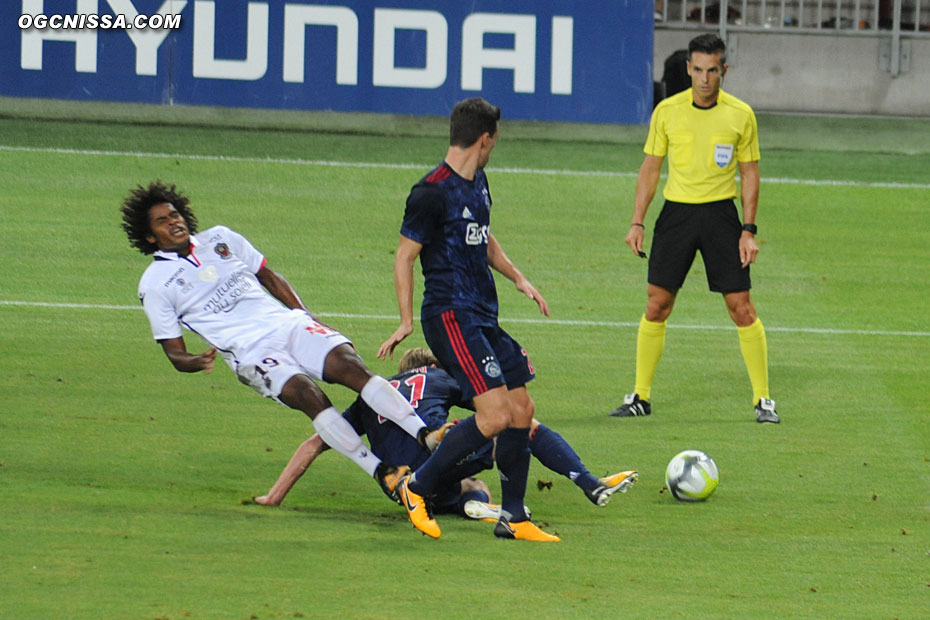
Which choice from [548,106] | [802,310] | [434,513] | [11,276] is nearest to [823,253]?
[802,310]

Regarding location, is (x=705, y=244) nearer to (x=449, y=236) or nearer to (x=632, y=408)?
(x=632, y=408)

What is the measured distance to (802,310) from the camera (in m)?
12.6

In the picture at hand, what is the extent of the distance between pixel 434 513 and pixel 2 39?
1170 cm

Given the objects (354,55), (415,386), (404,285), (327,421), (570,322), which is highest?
(354,55)

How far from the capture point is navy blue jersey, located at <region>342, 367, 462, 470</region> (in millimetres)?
6871

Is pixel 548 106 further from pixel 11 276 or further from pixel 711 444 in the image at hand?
pixel 711 444

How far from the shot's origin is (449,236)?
6395mm

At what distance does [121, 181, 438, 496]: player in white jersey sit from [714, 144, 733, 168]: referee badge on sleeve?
2956mm

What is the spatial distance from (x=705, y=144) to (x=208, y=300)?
11.2ft

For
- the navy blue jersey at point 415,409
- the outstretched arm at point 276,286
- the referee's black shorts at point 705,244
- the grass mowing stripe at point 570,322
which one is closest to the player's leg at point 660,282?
the referee's black shorts at point 705,244

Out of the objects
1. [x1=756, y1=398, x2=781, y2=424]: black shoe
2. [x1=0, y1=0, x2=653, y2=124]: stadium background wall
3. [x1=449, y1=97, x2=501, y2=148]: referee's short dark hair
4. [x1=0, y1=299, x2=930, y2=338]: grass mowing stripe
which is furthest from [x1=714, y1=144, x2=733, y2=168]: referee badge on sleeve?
[x1=0, y1=0, x2=653, y2=124]: stadium background wall

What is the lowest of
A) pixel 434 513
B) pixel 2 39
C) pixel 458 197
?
pixel 434 513

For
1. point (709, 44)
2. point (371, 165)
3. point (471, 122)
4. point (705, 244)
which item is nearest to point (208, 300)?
point (471, 122)

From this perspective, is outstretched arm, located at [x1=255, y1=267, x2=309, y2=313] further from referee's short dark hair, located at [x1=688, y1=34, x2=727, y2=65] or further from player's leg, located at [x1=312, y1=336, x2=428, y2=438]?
referee's short dark hair, located at [x1=688, y1=34, x2=727, y2=65]
